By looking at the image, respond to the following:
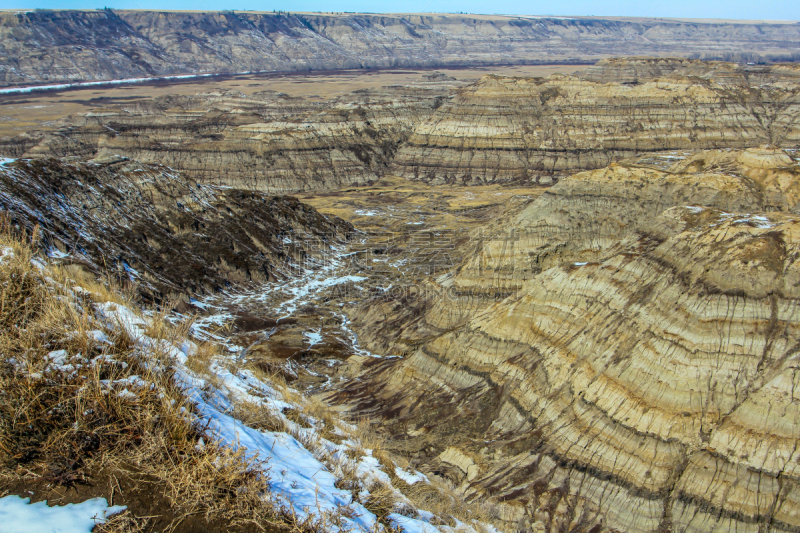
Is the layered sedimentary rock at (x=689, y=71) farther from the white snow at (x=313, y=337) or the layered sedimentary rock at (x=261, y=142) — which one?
the white snow at (x=313, y=337)

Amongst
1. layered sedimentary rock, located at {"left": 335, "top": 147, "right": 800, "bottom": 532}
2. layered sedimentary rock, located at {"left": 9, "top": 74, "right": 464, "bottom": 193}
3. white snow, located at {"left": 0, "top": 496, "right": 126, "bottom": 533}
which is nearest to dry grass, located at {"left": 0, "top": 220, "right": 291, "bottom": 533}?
white snow, located at {"left": 0, "top": 496, "right": 126, "bottom": 533}

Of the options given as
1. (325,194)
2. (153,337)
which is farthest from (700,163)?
(325,194)

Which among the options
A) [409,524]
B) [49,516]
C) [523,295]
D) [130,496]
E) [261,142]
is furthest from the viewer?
[261,142]

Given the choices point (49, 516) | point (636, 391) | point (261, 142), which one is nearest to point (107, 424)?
point (49, 516)

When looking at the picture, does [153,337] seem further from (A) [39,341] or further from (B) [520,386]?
(B) [520,386]

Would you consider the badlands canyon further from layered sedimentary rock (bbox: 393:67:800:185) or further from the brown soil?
the brown soil

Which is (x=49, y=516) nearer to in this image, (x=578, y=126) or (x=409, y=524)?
(x=409, y=524)

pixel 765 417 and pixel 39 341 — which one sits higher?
pixel 39 341
